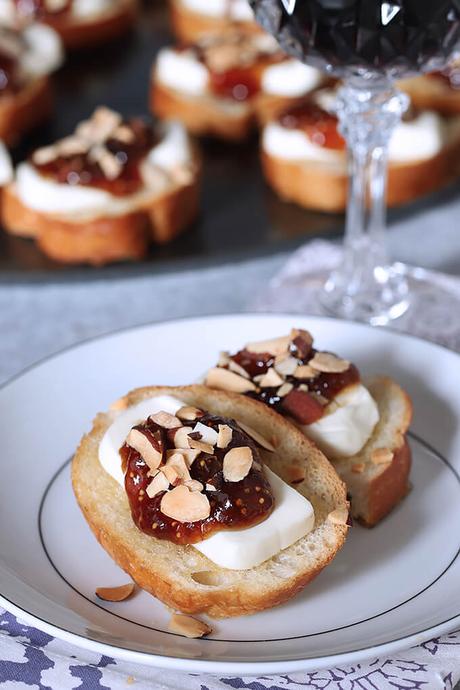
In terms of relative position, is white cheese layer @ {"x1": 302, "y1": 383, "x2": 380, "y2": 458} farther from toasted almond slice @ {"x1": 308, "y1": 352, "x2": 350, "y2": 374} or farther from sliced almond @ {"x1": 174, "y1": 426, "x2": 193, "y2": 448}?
sliced almond @ {"x1": 174, "y1": 426, "x2": 193, "y2": 448}

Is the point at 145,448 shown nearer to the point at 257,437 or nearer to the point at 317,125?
the point at 257,437

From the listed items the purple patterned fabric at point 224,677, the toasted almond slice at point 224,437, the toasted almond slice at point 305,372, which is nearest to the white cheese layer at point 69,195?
the toasted almond slice at point 305,372

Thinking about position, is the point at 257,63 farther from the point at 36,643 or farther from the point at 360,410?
the point at 36,643

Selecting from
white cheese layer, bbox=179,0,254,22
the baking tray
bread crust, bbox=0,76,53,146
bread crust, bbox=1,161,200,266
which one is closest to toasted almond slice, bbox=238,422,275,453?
the baking tray

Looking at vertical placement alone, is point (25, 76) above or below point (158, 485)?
below

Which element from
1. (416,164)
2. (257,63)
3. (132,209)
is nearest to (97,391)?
(132,209)

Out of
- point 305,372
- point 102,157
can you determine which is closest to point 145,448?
point 305,372
